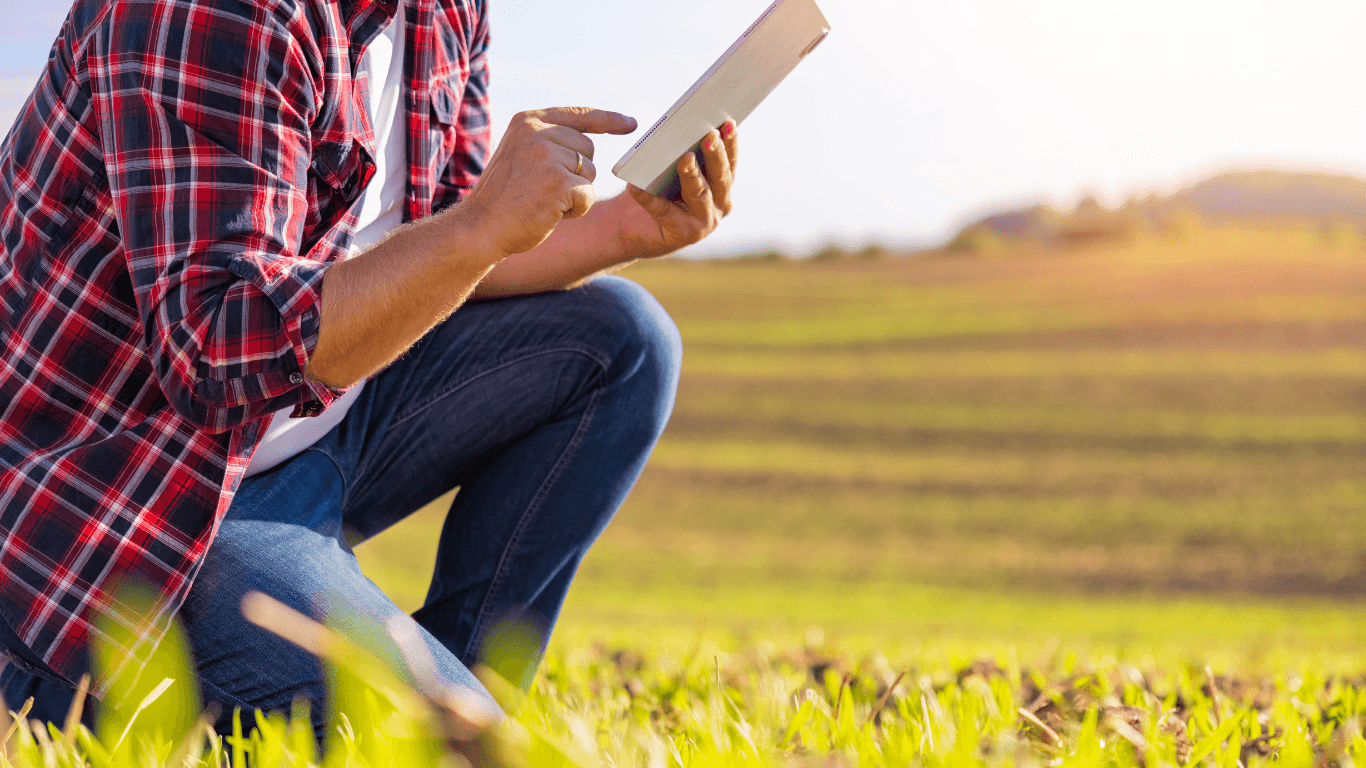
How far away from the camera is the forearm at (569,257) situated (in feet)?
6.33

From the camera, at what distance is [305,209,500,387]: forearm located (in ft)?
4.22

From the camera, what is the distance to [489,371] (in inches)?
74.0

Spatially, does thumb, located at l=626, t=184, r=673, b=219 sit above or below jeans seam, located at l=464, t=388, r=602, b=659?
above

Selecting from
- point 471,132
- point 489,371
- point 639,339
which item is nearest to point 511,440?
point 489,371

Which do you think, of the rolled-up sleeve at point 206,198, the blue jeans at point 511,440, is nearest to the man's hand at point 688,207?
the blue jeans at point 511,440

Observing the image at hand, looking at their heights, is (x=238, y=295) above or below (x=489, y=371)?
above

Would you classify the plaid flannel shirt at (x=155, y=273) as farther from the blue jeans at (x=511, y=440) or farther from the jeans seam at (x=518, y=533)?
the jeans seam at (x=518, y=533)

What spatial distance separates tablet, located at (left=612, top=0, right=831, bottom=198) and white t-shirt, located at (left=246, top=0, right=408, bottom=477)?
1.35ft

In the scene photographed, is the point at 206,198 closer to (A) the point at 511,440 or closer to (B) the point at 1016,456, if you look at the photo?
(A) the point at 511,440

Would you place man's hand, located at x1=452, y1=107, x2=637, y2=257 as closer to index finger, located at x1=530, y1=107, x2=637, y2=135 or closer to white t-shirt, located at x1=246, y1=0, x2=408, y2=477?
index finger, located at x1=530, y1=107, x2=637, y2=135

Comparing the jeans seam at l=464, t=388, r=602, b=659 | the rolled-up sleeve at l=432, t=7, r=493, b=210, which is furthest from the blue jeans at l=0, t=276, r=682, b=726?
the rolled-up sleeve at l=432, t=7, r=493, b=210

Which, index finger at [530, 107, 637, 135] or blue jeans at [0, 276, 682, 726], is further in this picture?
blue jeans at [0, 276, 682, 726]

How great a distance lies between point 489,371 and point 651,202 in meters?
0.43

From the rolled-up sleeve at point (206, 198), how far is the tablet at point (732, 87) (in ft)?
1.63
